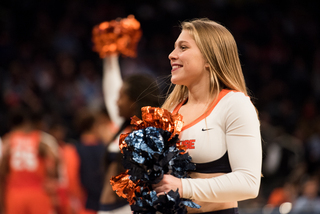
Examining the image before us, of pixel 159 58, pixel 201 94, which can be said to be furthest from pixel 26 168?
pixel 159 58

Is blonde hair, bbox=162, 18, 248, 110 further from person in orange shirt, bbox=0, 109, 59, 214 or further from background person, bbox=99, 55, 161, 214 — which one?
person in orange shirt, bbox=0, 109, 59, 214

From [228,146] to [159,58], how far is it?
7.62 metres

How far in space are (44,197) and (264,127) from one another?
4.08 meters

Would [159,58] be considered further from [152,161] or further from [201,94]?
[152,161]

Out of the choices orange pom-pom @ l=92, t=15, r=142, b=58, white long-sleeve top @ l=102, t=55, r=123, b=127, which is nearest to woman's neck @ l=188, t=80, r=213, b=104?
orange pom-pom @ l=92, t=15, r=142, b=58

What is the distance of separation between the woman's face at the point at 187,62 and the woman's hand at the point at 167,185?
48 centimetres

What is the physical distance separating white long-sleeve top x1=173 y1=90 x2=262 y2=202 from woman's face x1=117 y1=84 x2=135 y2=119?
44.6 inches

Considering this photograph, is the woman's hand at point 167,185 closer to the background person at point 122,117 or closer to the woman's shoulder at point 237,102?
the woman's shoulder at point 237,102

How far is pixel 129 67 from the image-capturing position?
902cm

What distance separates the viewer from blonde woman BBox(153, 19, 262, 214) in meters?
1.71

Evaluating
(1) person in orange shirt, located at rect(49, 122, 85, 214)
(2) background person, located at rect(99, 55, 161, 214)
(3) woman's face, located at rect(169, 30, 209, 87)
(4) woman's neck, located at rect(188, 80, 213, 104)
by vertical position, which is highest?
(3) woman's face, located at rect(169, 30, 209, 87)

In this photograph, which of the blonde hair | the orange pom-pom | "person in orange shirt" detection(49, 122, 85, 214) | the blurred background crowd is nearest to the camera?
the blonde hair

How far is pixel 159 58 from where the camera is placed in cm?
929

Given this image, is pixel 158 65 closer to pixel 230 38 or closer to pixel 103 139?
pixel 103 139
